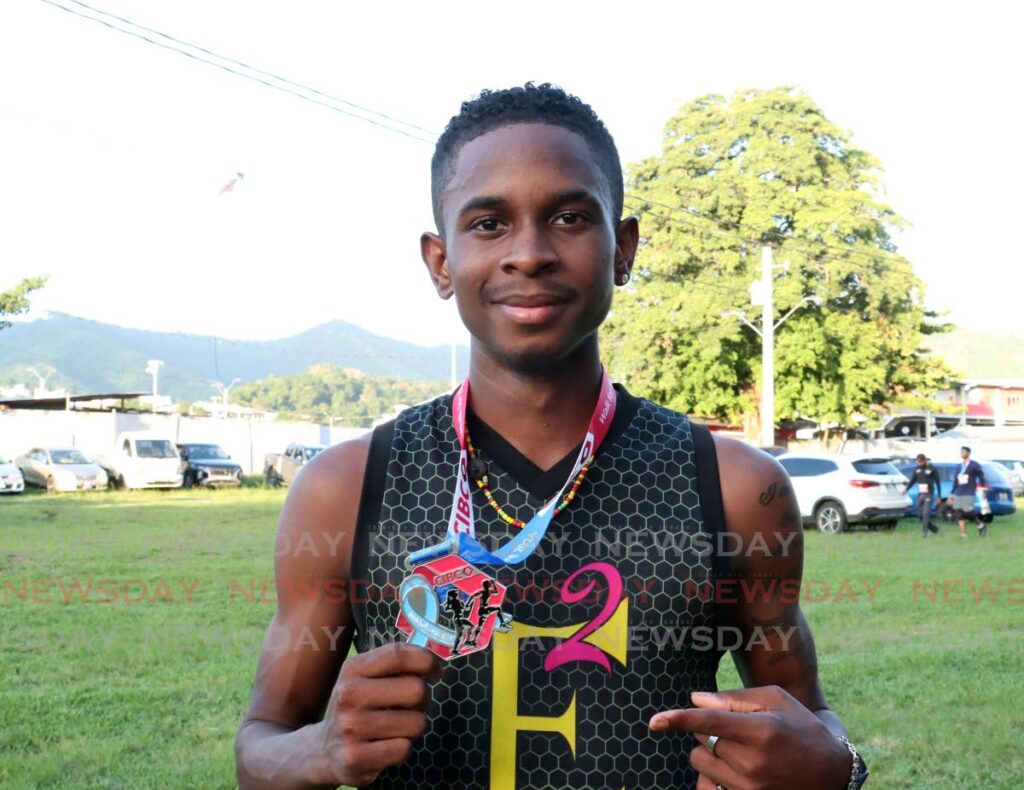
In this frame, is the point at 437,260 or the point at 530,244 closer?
the point at 530,244

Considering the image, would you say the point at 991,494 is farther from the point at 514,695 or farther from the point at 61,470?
the point at 61,470

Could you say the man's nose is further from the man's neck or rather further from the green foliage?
the green foliage

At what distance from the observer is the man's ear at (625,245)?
1950mm

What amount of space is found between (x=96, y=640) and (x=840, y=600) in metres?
7.13

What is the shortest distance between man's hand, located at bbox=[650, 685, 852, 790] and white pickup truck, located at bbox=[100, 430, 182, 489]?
28.6 meters

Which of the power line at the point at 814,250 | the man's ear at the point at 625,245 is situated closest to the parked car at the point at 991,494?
the power line at the point at 814,250

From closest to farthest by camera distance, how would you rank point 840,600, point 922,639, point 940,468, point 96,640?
point 96,640
point 922,639
point 840,600
point 940,468

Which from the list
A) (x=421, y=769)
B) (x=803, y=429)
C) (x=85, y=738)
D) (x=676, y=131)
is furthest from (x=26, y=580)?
(x=803, y=429)

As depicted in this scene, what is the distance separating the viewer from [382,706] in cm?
143

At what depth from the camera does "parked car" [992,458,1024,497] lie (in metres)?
31.3

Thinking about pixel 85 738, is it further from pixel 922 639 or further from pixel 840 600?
pixel 840 600

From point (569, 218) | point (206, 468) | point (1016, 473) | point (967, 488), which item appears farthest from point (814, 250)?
point (569, 218)

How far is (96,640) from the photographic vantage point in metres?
8.26

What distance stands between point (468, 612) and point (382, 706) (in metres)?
0.19
